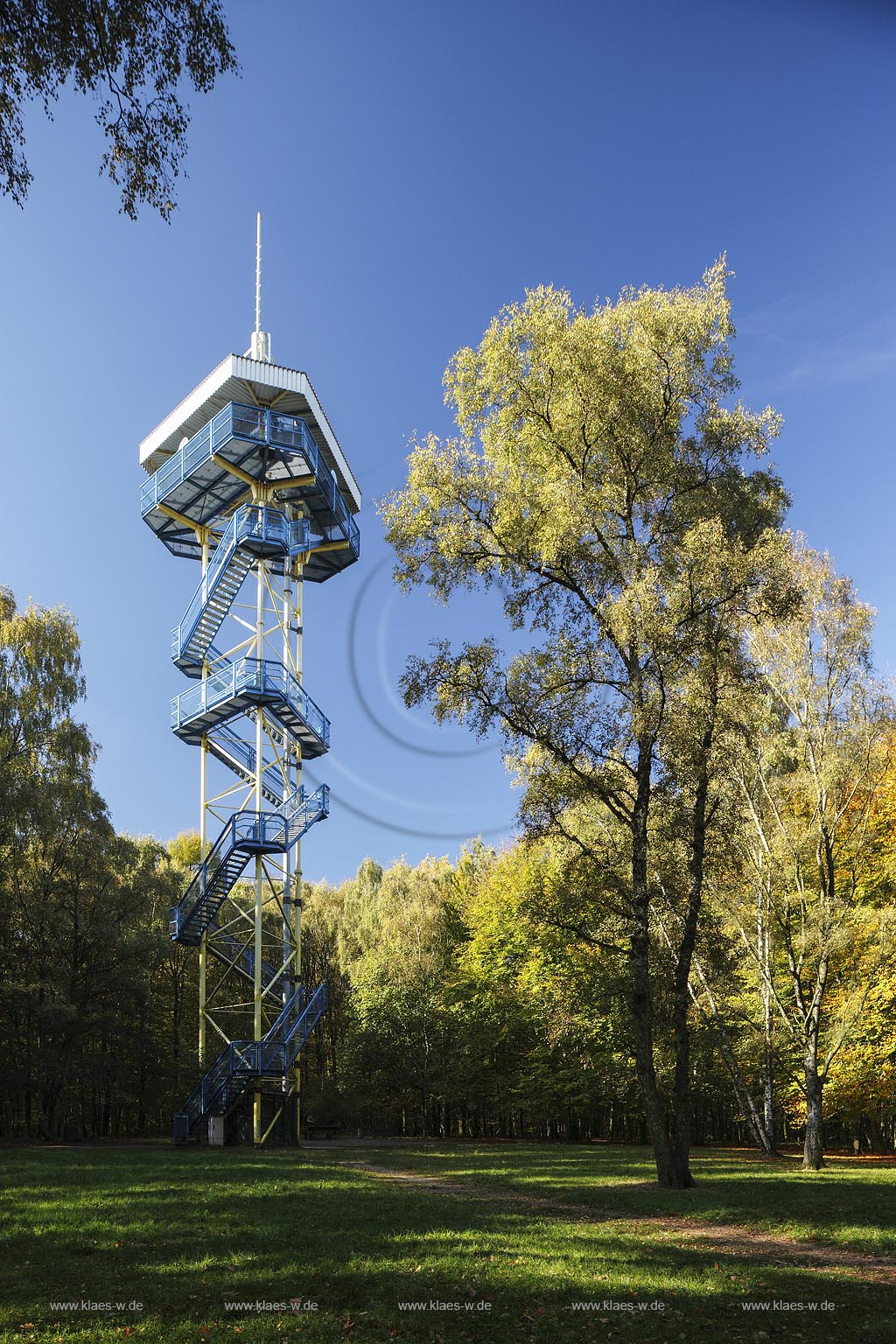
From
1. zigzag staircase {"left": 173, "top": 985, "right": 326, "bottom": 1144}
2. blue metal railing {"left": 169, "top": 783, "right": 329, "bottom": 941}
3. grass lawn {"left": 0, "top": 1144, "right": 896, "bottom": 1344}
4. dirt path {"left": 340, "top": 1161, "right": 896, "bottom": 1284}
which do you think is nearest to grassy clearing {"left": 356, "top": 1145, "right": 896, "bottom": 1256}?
grass lawn {"left": 0, "top": 1144, "right": 896, "bottom": 1344}

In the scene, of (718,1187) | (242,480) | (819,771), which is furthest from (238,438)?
(718,1187)

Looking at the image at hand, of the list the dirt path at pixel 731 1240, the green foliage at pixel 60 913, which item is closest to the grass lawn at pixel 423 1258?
the dirt path at pixel 731 1240

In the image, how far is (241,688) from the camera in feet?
97.9

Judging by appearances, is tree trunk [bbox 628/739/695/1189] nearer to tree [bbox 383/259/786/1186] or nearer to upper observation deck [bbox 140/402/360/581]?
tree [bbox 383/259/786/1186]

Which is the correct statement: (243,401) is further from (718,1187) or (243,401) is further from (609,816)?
(718,1187)

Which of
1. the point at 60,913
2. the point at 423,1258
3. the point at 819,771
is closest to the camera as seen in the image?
the point at 423,1258

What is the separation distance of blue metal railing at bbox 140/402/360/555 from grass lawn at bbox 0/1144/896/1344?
73.1 feet

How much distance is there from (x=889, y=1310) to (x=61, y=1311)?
24.7ft

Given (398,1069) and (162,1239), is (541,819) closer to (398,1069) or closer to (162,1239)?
(162,1239)

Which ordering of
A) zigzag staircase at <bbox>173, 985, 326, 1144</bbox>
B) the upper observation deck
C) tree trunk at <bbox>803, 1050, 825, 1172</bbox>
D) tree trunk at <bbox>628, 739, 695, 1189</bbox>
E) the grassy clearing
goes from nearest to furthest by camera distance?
the grassy clearing < tree trunk at <bbox>628, 739, 695, 1189</bbox> < tree trunk at <bbox>803, 1050, 825, 1172</bbox> < zigzag staircase at <bbox>173, 985, 326, 1144</bbox> < the upper observation deck

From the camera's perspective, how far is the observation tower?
94.4 ft

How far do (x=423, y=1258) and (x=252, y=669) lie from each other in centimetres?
2263

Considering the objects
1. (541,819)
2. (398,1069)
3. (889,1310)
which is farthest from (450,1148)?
(889,1310)

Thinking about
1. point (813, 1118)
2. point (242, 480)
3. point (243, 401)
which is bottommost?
point (813, 1118)
